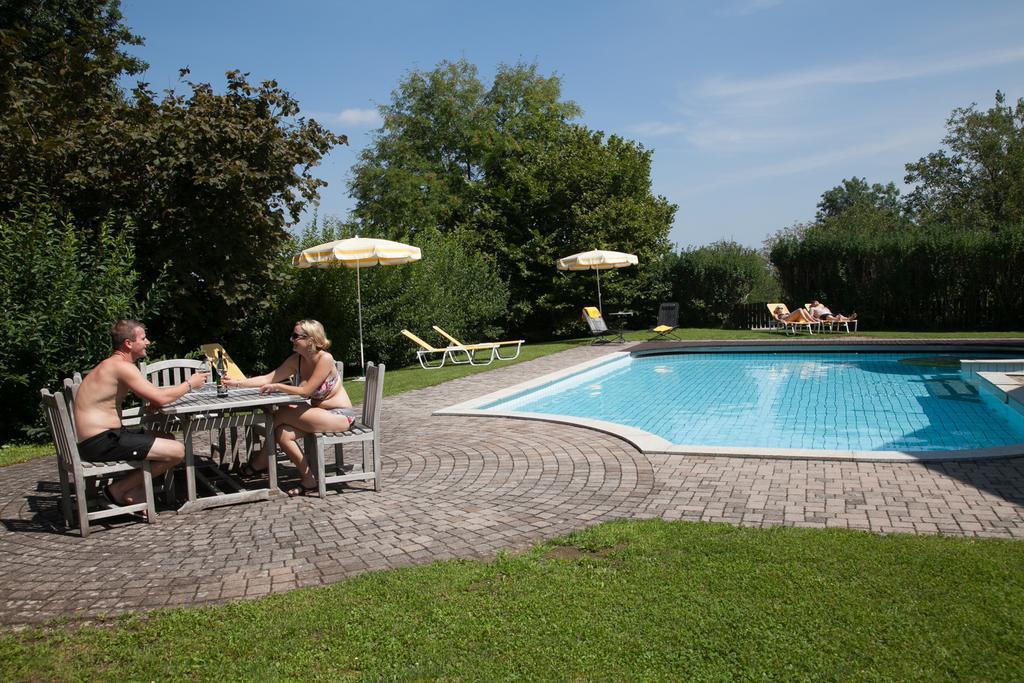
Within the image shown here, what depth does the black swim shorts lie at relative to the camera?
4625 millimetres

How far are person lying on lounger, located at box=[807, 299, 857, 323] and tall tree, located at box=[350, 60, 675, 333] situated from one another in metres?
5.39

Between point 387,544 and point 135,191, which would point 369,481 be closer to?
point 387,544

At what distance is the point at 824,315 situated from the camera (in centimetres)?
2195

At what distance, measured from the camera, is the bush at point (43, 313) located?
7824mm

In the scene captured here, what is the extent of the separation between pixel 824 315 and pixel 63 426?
2145 centimetres

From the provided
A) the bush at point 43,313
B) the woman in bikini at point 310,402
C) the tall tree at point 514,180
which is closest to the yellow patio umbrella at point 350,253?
the tall tree at point 514,180

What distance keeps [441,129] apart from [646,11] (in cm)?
2612

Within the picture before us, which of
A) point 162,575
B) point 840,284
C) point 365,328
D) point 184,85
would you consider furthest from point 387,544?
point 840,284

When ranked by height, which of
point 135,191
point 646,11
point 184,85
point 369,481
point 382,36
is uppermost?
point 382,36

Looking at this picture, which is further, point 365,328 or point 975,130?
point 975,130

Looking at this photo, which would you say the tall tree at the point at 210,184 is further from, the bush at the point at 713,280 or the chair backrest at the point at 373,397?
the bush at the point at 713,280

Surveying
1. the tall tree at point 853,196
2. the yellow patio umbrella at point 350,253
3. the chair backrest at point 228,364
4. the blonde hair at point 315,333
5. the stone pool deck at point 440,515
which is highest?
the tall tree at point 853,196

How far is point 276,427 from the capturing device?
215 inches

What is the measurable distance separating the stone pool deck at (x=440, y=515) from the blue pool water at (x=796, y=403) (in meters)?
2.31
